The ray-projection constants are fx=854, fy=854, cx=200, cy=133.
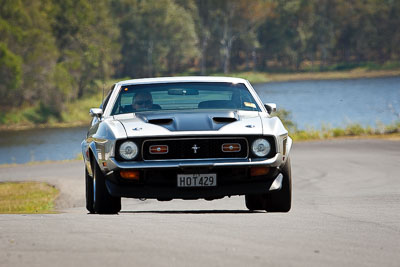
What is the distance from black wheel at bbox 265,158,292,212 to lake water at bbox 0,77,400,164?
28.4 metres

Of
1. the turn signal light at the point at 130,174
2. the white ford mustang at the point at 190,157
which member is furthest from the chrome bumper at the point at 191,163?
the turn signal light at the point at 130,174

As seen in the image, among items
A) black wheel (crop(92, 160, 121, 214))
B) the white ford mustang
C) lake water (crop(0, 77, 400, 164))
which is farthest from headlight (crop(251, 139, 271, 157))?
lake water (crop(0, 77, 400, 164))

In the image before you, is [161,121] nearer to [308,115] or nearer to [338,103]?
[308,115]

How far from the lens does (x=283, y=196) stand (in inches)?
378

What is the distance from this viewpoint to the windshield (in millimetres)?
10312

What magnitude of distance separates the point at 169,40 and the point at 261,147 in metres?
96.1

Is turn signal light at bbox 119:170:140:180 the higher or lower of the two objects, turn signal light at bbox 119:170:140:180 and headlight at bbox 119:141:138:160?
the lower

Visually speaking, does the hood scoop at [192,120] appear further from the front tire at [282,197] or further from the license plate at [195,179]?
the front tire at [282,197]

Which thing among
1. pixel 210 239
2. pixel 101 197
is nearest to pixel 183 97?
pixel 101 197

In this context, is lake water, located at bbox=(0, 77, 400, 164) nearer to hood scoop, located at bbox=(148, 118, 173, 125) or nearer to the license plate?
hood scoop, located at bbox=(148, 118, 173, 125)

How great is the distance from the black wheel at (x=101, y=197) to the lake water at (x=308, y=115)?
28.7 meters

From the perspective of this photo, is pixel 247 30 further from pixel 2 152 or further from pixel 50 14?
pixel 2 152

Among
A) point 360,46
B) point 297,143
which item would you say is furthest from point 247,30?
point 297,143

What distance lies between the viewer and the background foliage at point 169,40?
7494 centimetres
